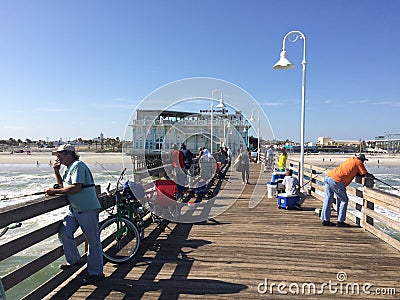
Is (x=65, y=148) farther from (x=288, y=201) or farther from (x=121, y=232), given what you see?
(x=288, y=201)

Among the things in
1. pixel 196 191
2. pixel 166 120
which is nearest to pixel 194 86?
pixel 196 191

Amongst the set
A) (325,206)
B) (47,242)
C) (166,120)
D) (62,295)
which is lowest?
(47,242)

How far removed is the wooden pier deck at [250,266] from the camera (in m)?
3.36

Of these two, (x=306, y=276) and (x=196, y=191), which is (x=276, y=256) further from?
(x=196, y=191)

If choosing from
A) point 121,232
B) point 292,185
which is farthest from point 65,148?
point 292,185

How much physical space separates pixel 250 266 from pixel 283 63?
611 cm

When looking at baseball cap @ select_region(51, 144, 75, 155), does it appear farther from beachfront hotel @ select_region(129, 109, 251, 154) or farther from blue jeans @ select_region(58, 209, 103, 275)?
beachfront hotel @ select_region(129, 109, 251, 154)

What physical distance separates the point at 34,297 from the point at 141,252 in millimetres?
1658

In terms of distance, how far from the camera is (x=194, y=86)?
8.34 m

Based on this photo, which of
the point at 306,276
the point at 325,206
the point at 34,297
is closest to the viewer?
the point at 34,297

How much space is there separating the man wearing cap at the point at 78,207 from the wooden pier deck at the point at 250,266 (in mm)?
219

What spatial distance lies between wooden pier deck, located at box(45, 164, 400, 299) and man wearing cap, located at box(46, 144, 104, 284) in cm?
22

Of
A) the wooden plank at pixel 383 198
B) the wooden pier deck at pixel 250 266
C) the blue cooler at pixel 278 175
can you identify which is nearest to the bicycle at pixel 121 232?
the wooden pier deck at pixel 250 266

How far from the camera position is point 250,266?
159 inches
